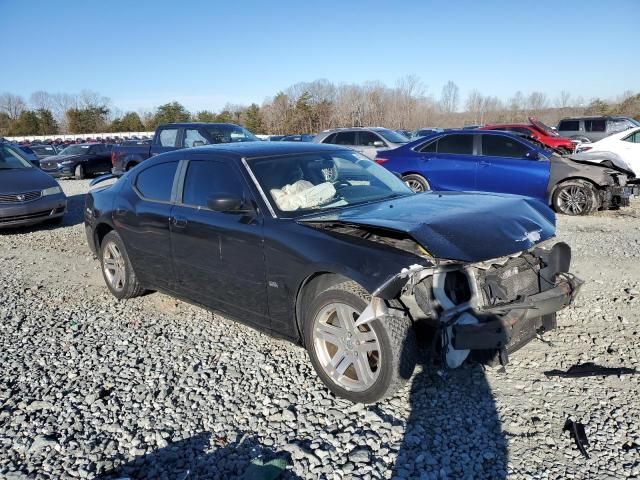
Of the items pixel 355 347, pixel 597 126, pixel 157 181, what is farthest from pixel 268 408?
pixel 597 126

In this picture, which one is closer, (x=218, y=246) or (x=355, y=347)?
(x=355, y=347)

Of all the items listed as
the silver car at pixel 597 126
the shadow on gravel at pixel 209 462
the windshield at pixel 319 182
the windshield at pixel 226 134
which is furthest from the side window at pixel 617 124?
the shadow on gravel at pixel 209 462

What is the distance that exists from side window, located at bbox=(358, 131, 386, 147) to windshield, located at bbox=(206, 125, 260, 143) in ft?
11.0

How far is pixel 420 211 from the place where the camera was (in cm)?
348

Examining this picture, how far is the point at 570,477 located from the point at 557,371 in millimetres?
1133

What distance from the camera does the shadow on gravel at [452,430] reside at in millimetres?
2518

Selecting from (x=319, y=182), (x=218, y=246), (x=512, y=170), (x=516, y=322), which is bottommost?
(x=516, y=322)

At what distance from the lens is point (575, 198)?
909 centimetres

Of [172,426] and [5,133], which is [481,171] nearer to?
[172,426]

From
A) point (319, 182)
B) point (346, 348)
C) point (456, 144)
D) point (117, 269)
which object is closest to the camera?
point (346, 348)

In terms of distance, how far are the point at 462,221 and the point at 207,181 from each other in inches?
84.6

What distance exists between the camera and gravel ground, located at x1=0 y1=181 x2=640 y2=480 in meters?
2.60

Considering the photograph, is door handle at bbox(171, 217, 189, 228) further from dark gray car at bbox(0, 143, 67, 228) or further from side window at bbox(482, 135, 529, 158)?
side window at bbox(482, 135, 529, 158)

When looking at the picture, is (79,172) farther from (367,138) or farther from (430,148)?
(430,148)
